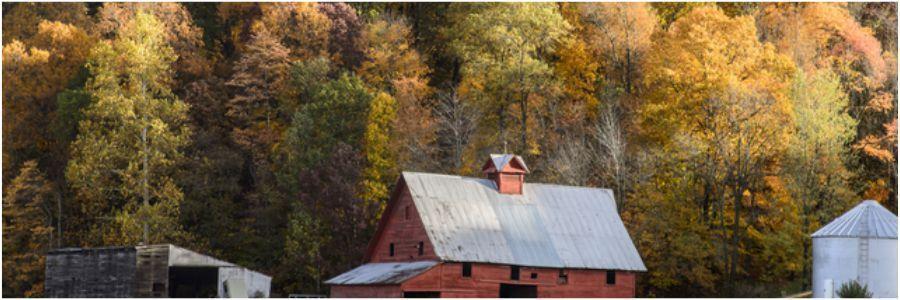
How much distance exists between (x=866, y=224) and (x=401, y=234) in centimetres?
1647

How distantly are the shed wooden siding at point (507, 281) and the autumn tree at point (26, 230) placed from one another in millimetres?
26340

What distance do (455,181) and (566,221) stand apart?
179 inches

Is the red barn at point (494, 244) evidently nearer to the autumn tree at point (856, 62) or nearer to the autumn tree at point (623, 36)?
the autumn tree at point (856, 62)

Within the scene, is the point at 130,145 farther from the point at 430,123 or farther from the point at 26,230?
the point at 430,123

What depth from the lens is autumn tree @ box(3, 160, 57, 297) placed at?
67062 millimetres

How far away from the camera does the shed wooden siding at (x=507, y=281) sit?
48000mm

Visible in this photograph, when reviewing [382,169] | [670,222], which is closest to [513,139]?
[382,169]

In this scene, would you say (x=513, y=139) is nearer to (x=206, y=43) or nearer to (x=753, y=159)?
(x=753, y=159)

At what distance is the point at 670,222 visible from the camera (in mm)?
58406

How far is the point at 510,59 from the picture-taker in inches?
2640

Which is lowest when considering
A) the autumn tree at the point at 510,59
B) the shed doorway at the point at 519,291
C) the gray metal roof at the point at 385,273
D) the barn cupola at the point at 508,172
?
the shed doorway at the point at 519,291

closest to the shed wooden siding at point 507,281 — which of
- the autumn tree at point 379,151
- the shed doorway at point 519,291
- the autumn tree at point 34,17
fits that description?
the shed doorway at point 519,291

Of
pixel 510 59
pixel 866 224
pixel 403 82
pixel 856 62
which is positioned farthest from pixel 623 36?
pixel 866 224

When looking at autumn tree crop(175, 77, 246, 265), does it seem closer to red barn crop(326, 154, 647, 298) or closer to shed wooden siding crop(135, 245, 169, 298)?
shed wooden siding crop(135, 245, 169, 298)
